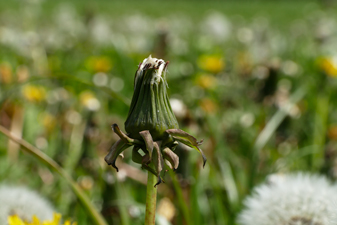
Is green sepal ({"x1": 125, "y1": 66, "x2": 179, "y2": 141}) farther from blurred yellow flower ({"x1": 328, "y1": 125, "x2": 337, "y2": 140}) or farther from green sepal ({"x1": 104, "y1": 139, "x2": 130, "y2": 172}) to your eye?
blurred yellow flower ({"x1": 328, "y1": 125, "x2": 337, "y2": 140})

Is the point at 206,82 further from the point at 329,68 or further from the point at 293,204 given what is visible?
the point at 293,204

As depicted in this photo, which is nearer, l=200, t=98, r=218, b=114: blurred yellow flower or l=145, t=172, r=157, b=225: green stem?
l=145, t=172, r=157, b=225: green stem

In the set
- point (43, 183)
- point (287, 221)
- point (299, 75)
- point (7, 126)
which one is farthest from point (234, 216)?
point (299, 75)

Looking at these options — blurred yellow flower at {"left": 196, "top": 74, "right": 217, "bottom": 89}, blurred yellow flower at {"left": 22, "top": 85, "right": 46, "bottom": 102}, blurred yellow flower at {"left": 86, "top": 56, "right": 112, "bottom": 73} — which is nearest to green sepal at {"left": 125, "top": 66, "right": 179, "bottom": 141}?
blurred yellow flower at {"left": 22, "top": 85, "right": 46, "bottom": 102}

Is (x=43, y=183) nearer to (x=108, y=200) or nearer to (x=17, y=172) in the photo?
(x=17, y=172)

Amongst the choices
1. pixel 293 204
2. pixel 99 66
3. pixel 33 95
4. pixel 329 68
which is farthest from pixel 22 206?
pixel 99 66

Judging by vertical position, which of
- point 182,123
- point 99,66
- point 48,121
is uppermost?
point 99,66
